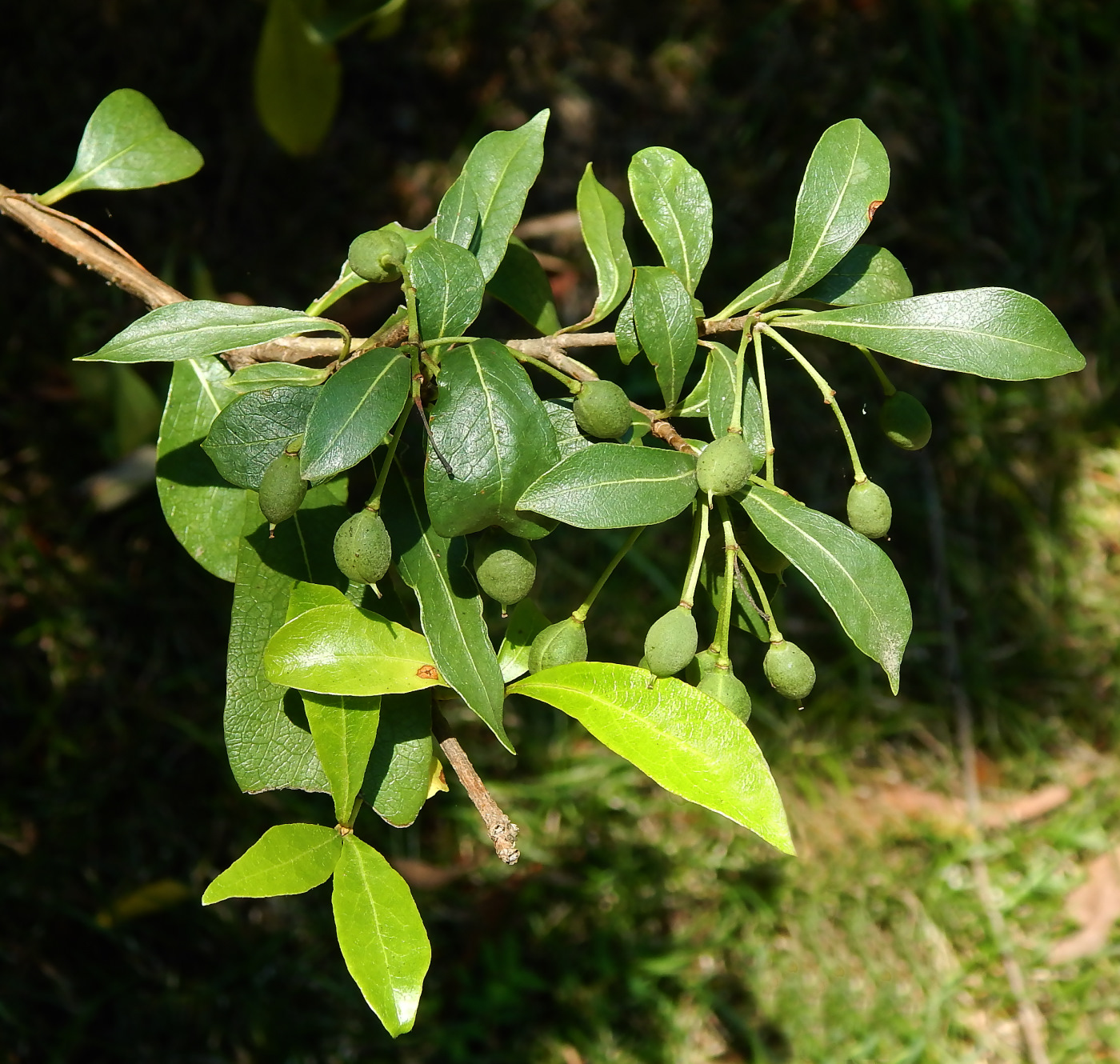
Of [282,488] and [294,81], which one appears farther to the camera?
[294,81]

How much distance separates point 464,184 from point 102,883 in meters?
1.75

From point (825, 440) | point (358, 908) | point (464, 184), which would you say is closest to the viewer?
point (358, 908)

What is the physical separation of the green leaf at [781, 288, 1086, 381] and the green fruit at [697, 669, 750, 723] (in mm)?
294

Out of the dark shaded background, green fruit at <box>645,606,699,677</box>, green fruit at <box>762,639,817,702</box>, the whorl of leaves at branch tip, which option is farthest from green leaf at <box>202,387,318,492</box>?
the dark shaded background

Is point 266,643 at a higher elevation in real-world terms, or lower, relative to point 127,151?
lower

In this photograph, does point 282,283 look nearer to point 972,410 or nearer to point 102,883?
point 102,883

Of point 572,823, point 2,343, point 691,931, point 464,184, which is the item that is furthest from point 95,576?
point 464,184

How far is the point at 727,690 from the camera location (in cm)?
97

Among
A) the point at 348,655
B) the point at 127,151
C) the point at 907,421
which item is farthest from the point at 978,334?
the point at 127,151

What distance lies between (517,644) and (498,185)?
17.1 inches

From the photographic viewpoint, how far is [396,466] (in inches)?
40.4

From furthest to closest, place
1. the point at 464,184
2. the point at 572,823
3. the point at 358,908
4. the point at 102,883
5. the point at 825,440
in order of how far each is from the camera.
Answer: the point at 825,440
the point at 572,823
the point at 102,883
the point at 464,184
the point at 358,908

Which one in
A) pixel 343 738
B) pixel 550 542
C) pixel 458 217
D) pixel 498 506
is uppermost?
pixel 458 217

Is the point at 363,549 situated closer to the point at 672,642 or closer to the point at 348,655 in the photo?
the point at 348,655
